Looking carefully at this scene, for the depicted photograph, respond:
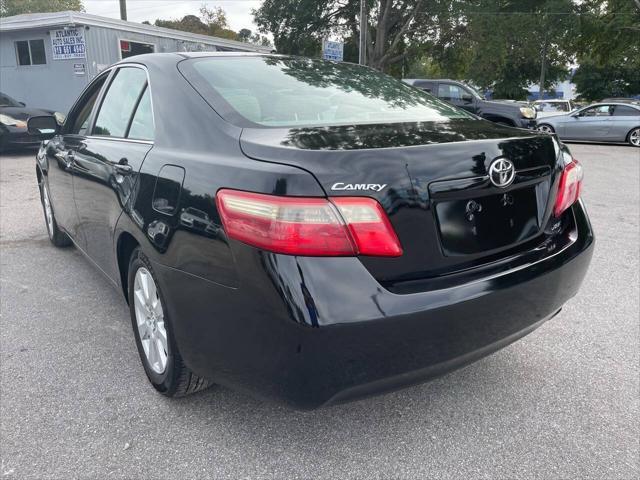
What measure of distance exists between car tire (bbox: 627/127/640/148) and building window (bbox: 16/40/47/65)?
59.4ft

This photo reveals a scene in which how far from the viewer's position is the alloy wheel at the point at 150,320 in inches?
96.7

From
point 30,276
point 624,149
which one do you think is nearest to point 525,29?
point 624,149

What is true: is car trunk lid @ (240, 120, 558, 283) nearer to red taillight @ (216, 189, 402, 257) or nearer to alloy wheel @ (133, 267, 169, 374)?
red taillight @ (216, 189, 402, 257)

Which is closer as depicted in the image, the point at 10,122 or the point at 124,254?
the point at 124,254

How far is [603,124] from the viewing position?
52.9 feet

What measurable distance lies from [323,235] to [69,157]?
8.34ft

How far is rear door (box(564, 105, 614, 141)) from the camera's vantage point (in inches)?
635

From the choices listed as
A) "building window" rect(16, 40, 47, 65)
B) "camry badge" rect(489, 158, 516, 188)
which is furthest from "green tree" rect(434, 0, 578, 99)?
"camry badge" rect(489, 158, 516, 188)

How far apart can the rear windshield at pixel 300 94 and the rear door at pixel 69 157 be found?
1.24m

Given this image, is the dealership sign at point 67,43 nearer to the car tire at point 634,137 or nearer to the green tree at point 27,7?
the car tire at point 634,137

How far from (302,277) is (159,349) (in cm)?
111

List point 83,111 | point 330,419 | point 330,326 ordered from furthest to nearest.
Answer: point 83,111
point 330,419
point 330,326

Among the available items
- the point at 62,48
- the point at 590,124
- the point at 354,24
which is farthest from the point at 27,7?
the point at 590,124

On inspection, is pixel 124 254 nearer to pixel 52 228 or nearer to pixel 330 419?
pixel 330 419
